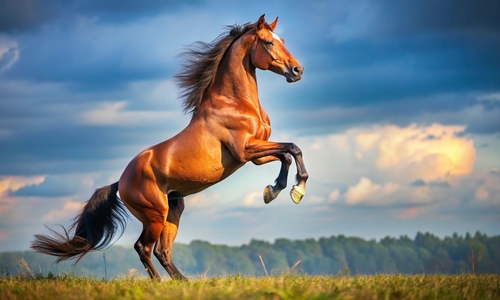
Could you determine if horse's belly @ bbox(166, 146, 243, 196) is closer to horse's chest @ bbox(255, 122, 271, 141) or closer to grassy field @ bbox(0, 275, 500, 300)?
horse's chest @ bbox(255, 122, 271, 141)

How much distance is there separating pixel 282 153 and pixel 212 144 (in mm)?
1025

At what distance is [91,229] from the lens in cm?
1105

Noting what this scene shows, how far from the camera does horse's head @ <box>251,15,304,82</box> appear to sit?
9.41 meters

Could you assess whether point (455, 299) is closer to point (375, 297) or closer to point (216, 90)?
point (375, 297)

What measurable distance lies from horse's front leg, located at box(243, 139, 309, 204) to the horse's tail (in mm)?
2881

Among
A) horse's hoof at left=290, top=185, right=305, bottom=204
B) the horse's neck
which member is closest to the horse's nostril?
the horse's neck

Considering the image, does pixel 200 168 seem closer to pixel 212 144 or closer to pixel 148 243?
pixel 212 144

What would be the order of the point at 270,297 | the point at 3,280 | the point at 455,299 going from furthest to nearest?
the point at 3,280
the point at 455,299
the point at 270,297

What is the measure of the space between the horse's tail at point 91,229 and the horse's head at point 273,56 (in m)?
3.32

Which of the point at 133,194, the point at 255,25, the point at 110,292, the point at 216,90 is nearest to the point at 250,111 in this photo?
the point at 216,90

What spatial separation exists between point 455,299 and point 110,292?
3.34m

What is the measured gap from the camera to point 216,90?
980 centimetres

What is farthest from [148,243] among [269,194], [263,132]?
[263,132]

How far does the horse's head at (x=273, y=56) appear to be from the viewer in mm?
9414
